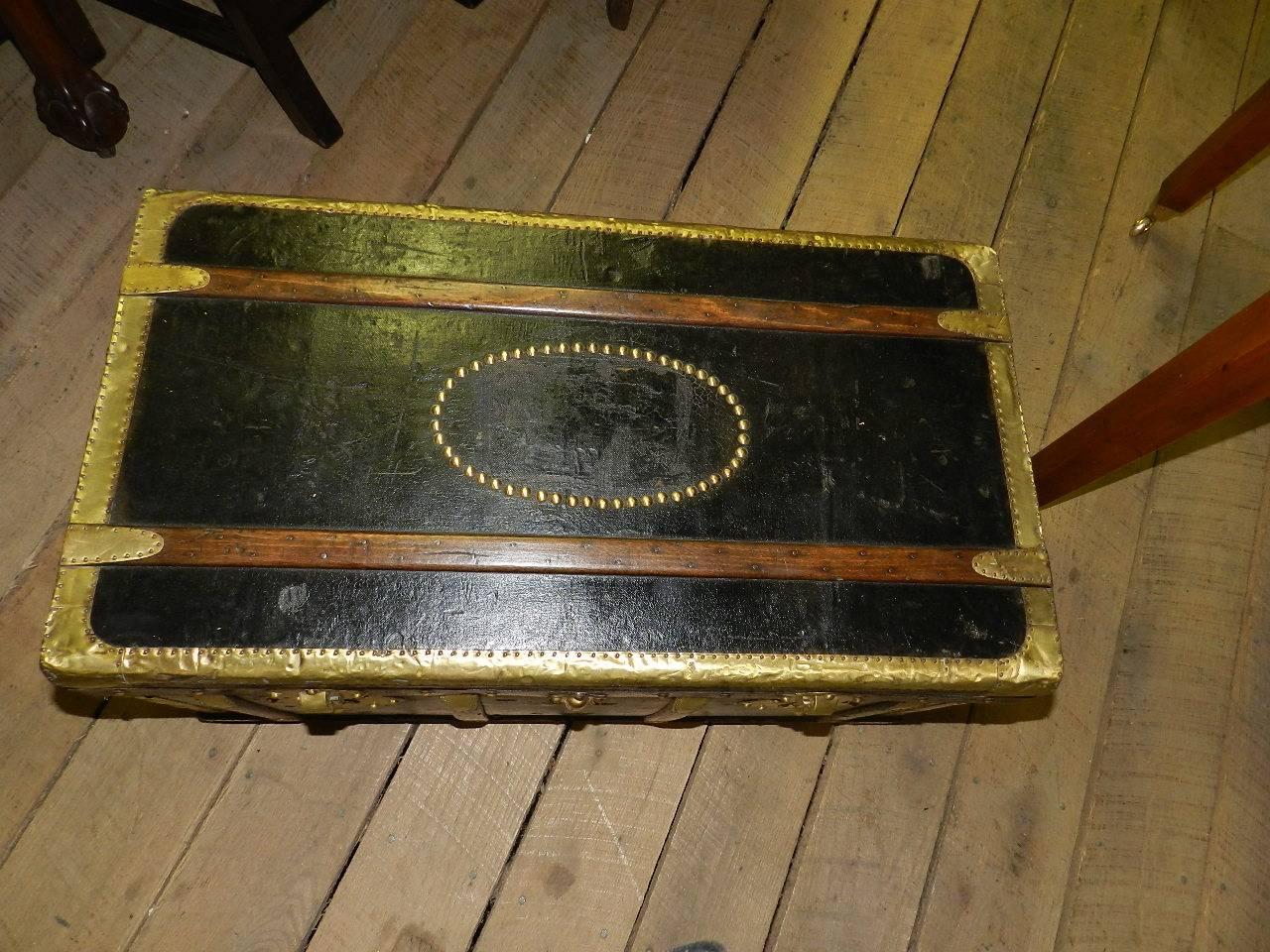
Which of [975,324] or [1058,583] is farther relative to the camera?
[1058,583]

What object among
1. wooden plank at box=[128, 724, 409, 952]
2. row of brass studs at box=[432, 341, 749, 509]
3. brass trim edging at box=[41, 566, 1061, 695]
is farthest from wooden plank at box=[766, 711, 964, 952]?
wooden plank at box=[128, 724, 409, 952]

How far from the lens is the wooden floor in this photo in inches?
57.8

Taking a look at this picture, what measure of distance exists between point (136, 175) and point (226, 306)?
30.0 inches

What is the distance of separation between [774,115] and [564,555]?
128 cm

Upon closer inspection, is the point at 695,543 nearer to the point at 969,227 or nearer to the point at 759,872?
the point at 759,872

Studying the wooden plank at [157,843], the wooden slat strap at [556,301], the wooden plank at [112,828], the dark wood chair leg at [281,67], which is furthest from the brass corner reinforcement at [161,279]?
the wooden plank at [112,828]

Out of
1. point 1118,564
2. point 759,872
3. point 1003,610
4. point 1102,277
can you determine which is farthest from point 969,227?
point 759,872

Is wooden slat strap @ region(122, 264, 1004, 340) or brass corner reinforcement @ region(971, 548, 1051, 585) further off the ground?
wooden slat strap @ region(122, 264, 1004, 340)

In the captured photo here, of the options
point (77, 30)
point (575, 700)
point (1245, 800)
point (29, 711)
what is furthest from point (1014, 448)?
point (77, 30)

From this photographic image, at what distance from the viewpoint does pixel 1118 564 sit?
1826 millimetres

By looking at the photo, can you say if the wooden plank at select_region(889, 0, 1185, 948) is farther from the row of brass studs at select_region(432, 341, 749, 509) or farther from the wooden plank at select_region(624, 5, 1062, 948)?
the row of brass studs at select_region(432, 341, 749, 509)

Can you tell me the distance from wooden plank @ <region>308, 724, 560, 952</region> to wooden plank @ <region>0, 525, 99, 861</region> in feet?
1.66

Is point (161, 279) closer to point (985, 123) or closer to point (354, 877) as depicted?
point (354, 877)

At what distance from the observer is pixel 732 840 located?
1.54 meters
